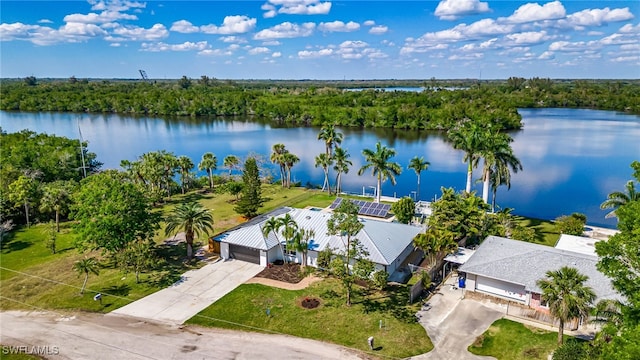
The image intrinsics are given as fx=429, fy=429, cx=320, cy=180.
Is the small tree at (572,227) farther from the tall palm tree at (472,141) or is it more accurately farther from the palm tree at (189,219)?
the palm tree at (189,219)

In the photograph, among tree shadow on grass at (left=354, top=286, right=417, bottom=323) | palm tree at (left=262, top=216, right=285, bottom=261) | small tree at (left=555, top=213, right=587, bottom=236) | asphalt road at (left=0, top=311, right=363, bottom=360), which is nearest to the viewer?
asphalt road at (left=0, top=311, right=363, bottom=360)

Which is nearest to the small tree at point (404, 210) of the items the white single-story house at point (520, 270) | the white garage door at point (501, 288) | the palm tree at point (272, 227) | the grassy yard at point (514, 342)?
the white single-story house at point (520, 270)

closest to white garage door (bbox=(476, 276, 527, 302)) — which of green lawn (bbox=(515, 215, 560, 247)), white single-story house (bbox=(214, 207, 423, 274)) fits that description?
white single-story house (bbox=(214, 207, 423, 274))

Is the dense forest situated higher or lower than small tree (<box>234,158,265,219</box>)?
higher

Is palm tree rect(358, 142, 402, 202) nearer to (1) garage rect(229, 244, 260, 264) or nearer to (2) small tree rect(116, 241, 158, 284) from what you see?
(1) garage rect(229, 244, 260, 264)

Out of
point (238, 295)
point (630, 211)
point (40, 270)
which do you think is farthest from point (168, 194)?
point (630, 211)

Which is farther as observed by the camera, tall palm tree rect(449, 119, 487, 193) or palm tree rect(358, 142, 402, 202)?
palm tree rect(358, 142, 402, 202)
